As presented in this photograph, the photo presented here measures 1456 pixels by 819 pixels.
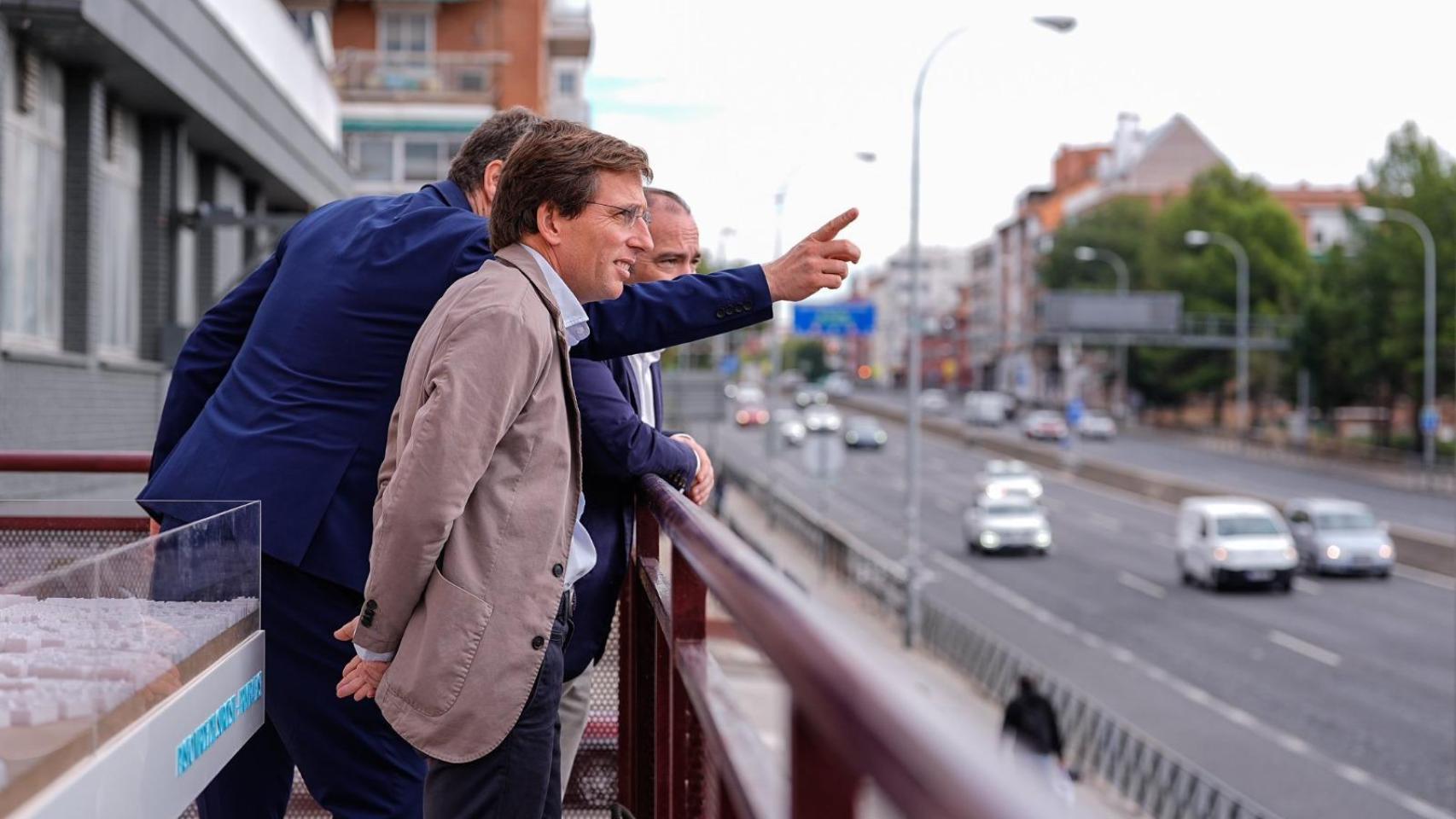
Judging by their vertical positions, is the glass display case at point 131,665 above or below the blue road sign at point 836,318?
below

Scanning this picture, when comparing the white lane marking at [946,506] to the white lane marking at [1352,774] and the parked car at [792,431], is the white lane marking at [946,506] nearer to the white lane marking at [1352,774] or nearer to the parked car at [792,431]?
the parked car at [792,431]

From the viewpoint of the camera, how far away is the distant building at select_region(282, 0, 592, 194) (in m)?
37.6

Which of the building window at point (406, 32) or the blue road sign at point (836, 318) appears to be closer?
the building window at point (406, 32)

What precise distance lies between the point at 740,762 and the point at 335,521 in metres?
1.40

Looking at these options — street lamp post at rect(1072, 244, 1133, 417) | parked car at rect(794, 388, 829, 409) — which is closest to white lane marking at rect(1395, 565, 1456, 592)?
street lamp post at rect(1072, 244, 1133, 417)

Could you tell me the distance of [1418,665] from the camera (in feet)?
91.0

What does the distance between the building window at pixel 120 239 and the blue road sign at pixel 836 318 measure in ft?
134

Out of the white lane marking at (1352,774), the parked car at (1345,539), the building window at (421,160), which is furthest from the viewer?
the building window at (421,160)

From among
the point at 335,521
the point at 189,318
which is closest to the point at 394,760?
the point at 335,521

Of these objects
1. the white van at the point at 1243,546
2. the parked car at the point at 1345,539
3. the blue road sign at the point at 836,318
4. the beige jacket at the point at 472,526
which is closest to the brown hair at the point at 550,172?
the beige jacket at the point at 472,526

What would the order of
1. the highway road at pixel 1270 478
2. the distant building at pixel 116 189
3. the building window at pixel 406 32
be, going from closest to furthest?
the distant building at pixel 116 189 < the building window at pixel 406 32 < the highway road at pixel 1270 478

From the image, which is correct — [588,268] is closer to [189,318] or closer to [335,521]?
[335,521]

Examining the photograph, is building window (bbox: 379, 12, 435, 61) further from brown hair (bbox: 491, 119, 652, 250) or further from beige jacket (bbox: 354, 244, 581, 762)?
beige jacket (bbox: 354, 244, 581, 762)

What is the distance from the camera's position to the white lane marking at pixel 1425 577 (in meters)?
36.6
